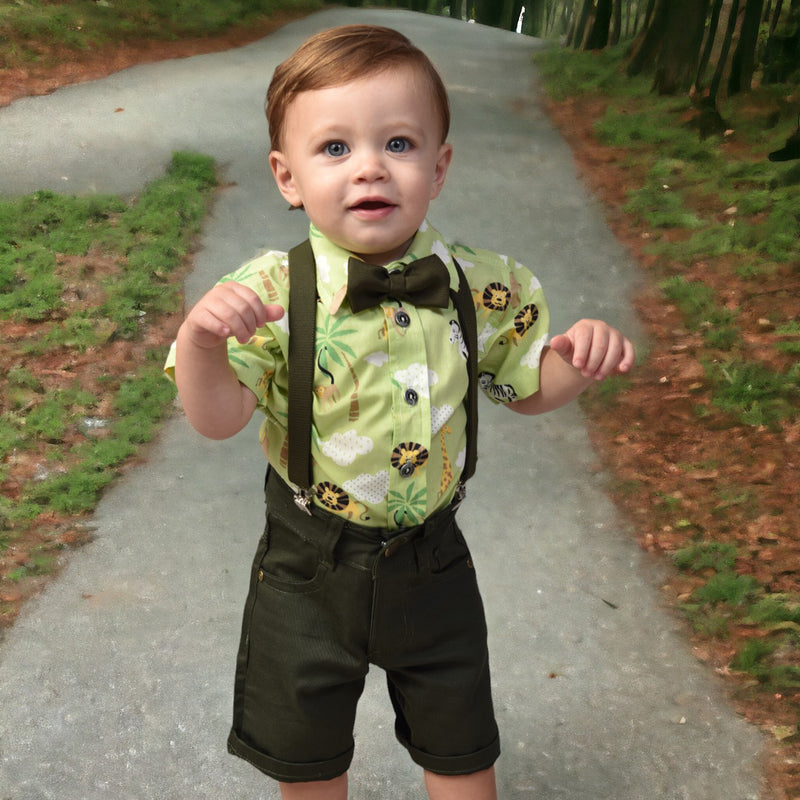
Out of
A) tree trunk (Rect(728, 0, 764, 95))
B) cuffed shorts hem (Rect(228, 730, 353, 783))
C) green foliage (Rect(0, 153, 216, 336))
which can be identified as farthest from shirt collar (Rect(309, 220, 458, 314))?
tree trunk (Rect(728, 0, 764, 95))

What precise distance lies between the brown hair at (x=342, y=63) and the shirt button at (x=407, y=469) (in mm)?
662

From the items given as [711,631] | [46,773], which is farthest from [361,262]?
[711,631]

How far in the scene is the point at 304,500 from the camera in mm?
2068

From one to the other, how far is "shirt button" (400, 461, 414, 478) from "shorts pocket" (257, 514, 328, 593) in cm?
23

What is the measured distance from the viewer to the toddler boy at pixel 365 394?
192 cm

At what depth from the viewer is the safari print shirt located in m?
1.99

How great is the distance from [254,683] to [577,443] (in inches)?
112

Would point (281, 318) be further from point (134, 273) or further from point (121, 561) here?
point (134, 273)

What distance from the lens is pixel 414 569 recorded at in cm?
209

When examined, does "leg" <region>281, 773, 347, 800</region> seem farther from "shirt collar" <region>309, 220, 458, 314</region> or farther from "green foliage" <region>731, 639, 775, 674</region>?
→ "green foliage" <region>731, 639, 775, 674</region>

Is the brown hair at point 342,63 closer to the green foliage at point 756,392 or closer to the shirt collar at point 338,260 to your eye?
the shirt collar at point 338,260

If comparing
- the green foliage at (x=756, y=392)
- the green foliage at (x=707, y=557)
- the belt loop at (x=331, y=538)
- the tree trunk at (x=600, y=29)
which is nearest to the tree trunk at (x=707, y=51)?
the tree trunk at (x=600, y=29)

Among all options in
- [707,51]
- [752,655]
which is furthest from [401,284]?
[707,51]

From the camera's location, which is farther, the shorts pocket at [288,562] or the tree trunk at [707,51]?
the tree trunk at [707,51]
